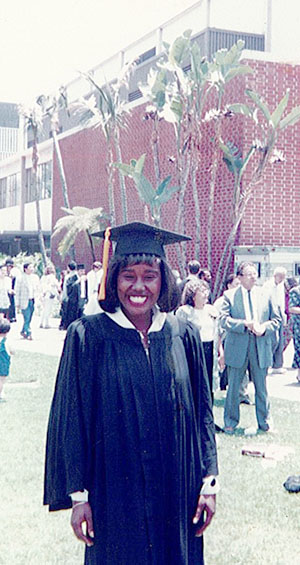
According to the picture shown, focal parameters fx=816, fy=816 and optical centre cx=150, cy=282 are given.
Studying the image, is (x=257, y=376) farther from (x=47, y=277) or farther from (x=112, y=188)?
(x=112, y=188)

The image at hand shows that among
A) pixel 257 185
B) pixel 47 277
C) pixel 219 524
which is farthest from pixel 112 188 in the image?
pixel 219 524

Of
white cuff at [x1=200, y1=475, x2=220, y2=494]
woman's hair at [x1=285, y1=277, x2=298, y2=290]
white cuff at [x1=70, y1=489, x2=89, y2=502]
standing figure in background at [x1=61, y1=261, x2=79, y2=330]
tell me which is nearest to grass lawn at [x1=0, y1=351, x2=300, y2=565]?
white cuff at [x1=200, y1=475, x2=220, y2=494]

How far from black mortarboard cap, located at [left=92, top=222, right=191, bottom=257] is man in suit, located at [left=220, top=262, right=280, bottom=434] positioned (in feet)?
15.0

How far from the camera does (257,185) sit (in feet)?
61.6

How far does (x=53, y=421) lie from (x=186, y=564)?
0.76 meters

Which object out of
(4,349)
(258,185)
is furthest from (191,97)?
(4,349)

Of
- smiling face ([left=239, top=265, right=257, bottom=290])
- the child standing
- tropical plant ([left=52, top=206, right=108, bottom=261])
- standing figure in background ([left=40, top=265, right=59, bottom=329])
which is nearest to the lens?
smiling face ([left=239, top=265, right=257, bottom=290])

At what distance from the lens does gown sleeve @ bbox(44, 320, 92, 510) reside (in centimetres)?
313

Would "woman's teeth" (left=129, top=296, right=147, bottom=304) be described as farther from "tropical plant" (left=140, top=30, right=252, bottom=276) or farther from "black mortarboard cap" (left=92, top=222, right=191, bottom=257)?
"tropical plant" (left=140, top=30, right=252, bottom=276)

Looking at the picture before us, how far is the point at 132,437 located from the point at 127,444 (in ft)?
0.11

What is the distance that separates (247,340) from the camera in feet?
26.8

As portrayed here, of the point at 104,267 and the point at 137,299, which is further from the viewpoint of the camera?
the point at 104,267

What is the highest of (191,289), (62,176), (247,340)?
(62,176)

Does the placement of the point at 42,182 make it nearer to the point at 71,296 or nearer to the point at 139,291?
the point at 71,296
